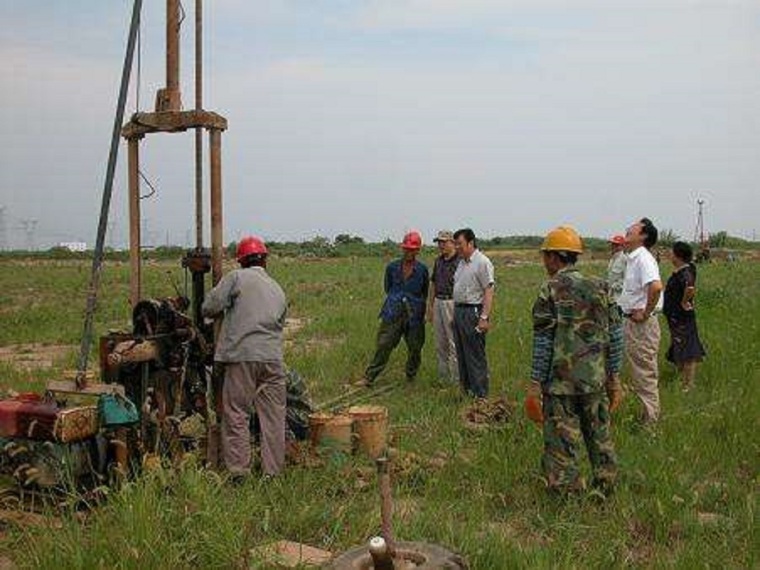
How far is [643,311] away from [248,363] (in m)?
3.59

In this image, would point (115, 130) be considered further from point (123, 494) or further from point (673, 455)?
point (673, 455)

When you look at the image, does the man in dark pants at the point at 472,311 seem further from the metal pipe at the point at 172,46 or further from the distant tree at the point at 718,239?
the distant tree at the point at 718,239

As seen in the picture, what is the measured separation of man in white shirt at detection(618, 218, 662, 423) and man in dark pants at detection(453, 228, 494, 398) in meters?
1.61

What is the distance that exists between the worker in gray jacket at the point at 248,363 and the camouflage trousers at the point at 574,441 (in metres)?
1.90

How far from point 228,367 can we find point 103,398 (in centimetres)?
92

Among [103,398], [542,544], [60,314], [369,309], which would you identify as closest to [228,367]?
[103,398]

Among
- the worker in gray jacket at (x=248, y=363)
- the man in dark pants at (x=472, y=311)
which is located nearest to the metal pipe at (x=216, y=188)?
the worker in gray jacket at (x=248, y=363)

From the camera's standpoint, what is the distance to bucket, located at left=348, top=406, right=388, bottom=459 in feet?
21.3

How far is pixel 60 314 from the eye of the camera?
1836 centimetres

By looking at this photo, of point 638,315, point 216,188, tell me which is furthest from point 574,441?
point 216,188

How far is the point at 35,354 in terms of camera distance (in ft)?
42.9

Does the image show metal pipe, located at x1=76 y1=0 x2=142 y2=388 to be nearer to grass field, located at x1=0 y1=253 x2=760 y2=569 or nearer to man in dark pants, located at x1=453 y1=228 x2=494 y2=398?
grass field, located at x1=0 y1=253 x2=760 y2=569

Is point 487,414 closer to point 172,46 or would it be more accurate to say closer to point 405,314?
point 405,314

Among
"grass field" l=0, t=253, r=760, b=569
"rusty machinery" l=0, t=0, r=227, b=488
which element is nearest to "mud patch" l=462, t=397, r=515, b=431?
"grass field" l=0, t=253, r=760, b=569
